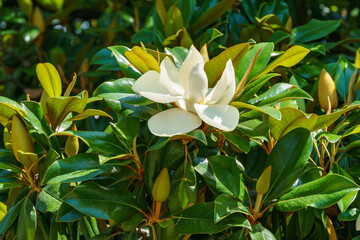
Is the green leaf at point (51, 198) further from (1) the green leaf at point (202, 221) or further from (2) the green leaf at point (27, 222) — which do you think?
(1) the green leaf at point (202, 221)

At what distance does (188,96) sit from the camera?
83cm

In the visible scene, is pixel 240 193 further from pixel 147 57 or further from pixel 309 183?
pixel 147 57

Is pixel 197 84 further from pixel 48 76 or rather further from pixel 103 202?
pixel 48 76

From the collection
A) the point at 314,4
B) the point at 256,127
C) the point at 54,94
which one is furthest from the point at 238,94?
the point at 314,4

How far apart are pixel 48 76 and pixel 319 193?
58 cm

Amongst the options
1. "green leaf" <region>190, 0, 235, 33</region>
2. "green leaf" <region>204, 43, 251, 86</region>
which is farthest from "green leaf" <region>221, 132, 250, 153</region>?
"green leaf" <region>190, 0, 235, 33</region>

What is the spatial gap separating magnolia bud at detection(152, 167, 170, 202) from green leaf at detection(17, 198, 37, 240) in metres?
0.24

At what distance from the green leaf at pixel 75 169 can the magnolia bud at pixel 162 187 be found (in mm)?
97

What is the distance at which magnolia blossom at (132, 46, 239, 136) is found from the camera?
79 cm

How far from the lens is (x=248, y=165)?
111cm

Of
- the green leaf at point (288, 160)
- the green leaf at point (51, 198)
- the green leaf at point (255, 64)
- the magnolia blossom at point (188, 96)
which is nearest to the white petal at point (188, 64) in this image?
the magnolia blossom at point (188, 96)

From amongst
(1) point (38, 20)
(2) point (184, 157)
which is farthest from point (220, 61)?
(1) point (38, 20)

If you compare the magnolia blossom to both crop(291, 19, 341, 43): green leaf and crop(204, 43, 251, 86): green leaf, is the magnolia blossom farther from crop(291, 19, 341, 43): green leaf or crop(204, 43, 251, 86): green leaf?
crop(291, 19, 341, 43): green leaf

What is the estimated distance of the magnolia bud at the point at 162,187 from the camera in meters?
0.85
